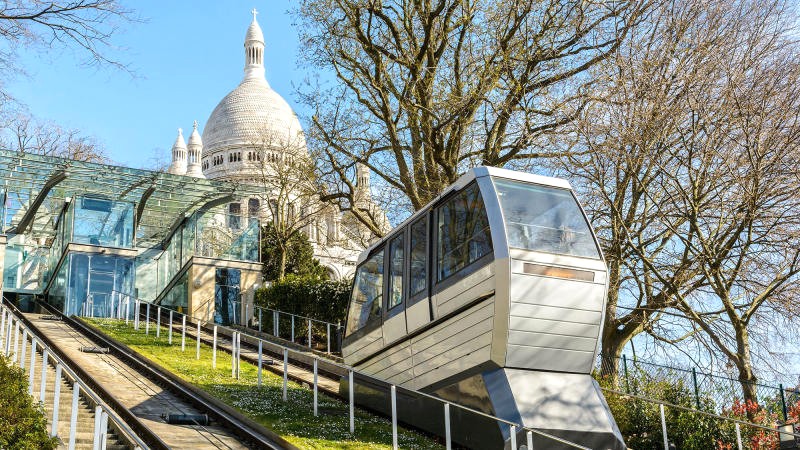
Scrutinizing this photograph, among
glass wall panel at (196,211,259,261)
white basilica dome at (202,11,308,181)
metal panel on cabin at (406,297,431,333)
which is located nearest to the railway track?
metal panel on cabin at (406,297,431,333)

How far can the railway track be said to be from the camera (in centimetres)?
1322

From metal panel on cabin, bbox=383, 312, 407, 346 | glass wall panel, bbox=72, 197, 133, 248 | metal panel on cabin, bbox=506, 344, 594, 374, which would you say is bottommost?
metal panel on cabin, bbox=506, 344, 594, 374

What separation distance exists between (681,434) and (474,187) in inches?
260

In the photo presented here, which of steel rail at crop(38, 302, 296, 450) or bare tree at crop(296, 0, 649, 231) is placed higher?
bare tree at crop(296, 0, 649, 231)

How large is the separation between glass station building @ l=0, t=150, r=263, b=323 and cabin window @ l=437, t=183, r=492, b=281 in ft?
67.6

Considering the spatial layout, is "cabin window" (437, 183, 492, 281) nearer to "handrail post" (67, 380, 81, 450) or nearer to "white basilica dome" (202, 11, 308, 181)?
"handrail post" (67, 380, 81, 450)

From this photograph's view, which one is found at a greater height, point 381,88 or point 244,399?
point 381,88

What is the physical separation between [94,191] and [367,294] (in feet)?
75.0

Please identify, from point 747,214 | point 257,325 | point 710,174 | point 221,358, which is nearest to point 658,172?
point 710,174

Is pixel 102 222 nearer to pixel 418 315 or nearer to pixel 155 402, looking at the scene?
pixel 155 402

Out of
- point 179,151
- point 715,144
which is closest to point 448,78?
point 715,144

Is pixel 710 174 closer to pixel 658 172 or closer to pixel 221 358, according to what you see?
pixel 658 172

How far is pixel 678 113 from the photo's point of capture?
53.1 ft

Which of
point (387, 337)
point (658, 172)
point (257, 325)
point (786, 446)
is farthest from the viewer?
point (257, 325)
